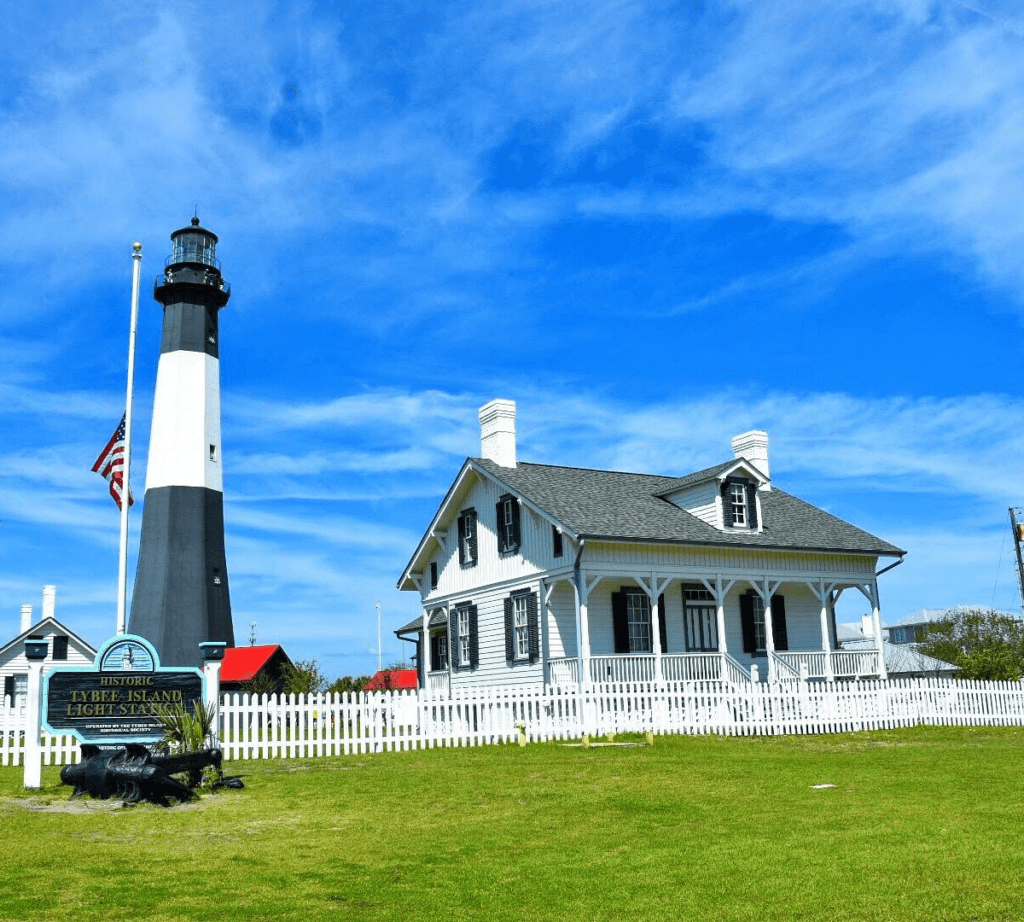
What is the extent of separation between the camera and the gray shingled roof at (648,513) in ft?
87.8

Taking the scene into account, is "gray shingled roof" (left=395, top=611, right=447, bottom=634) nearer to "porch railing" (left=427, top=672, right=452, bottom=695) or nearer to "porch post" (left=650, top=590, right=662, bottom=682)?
"porch railing" (left=427, top=672, right=452, bottom=695)

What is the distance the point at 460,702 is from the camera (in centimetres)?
2059

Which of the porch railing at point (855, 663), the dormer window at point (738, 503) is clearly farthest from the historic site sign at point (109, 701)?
the porch railing at point (855, 663)

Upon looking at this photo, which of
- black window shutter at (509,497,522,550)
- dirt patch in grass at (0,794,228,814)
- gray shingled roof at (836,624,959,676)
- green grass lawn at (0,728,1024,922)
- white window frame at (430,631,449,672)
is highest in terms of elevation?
black window shutter at (509,497,522,550)

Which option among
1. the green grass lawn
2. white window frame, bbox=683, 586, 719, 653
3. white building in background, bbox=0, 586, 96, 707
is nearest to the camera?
the green grass lawn

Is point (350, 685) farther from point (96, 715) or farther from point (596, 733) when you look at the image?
point (96, 715)

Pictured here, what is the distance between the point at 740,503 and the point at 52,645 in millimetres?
32762

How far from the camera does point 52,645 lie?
4738cm

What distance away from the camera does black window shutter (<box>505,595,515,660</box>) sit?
28.1 meters

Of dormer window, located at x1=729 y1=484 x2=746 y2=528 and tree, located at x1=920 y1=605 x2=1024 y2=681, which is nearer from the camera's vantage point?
dormer window, located at x1=729 y1=484 x2=746 y2=528

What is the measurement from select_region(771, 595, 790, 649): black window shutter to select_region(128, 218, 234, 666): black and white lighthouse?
58.9 feet

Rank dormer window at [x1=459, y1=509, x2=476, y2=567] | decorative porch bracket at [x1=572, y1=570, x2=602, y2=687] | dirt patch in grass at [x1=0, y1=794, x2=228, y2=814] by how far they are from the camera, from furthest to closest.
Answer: dormer window at [x1=459, y1=509, x2=476, y2=567] < decorative porch bracket at [x1=572, y1=570, x2=602, y2=687] < dirt patch in grass at [x1=0, y1=794, x2=228, y2=814]

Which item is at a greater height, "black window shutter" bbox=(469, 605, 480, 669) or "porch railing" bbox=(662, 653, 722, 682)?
"black window shutter" bbox=(469, 605, 480, 669)

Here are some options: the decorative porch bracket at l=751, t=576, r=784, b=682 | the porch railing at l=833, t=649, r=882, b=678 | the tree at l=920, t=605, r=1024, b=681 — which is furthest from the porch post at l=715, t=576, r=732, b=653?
the tree at l=920, t=605, r=1024, b=681
